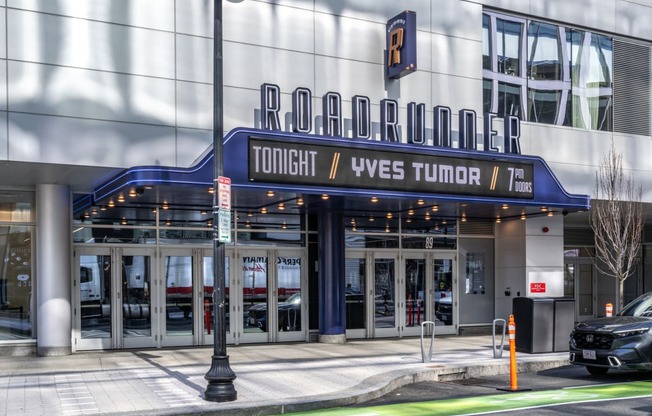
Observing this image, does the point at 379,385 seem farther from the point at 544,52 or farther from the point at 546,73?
the point at 544,52

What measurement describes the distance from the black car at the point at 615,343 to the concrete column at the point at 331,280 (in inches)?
256

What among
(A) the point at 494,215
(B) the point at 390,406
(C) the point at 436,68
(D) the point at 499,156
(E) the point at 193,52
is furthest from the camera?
(A) the point at 494,215

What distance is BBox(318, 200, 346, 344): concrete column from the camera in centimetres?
1906

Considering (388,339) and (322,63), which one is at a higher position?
(322,63)

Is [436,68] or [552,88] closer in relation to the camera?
[436,68]

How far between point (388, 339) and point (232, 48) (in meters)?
9.02

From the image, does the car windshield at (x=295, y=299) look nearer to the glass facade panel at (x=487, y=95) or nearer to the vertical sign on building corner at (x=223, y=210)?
the glass facade panel at (x=487, y=95)

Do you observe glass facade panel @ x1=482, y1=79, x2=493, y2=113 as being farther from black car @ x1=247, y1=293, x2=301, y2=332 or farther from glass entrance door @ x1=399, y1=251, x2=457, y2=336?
black car @ x1=247, y1=293, x2=301, y2=332

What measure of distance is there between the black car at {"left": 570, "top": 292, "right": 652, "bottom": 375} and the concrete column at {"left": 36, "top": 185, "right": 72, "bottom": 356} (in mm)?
10641

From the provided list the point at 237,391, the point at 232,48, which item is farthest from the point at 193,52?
the point at 237,391

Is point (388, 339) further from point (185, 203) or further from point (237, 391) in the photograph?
point (237, 391)

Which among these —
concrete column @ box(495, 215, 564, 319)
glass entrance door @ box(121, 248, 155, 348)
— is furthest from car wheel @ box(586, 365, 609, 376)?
glass entrance door @ box(121, 248, 155, 348)

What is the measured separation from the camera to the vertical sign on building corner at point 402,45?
18.0m

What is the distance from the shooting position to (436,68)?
19.4m
